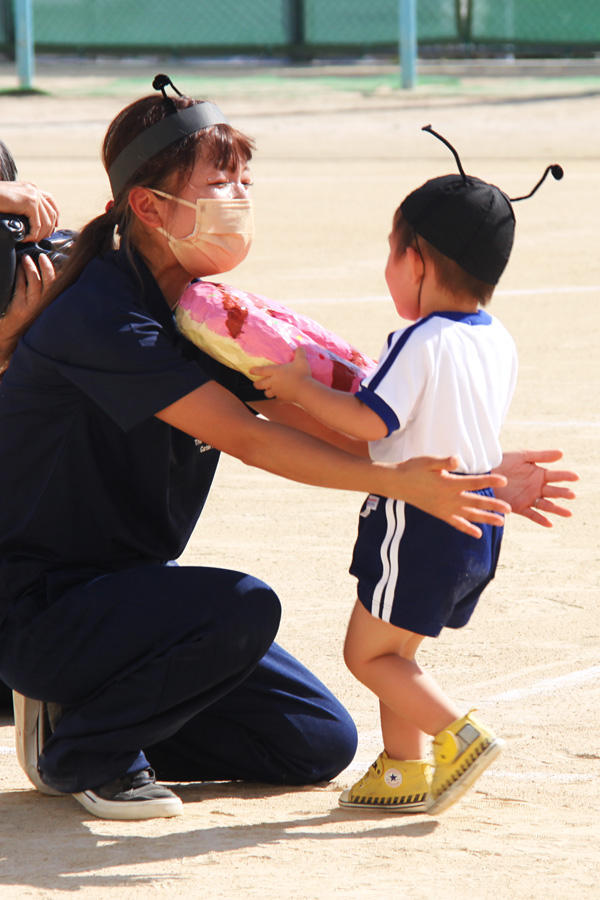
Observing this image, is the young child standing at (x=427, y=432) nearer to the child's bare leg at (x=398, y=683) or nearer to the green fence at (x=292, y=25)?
the child's bare leg at (x=398, y=683)

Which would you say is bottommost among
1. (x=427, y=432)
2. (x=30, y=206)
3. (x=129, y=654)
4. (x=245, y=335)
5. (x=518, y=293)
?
(x=518, y=293)

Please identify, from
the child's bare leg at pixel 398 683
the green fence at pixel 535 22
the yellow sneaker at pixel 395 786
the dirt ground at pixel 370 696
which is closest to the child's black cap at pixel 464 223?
the child's bare leg at pixel 398 683

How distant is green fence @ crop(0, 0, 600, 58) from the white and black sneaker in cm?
2458

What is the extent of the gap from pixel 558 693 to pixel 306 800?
0.92 m

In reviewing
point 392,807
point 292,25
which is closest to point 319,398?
point 392,807

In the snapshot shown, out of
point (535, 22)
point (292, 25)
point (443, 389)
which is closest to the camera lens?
point (443, 389)

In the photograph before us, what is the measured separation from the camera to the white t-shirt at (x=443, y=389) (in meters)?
3.16

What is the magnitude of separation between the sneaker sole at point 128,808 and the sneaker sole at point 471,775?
2.00 feet

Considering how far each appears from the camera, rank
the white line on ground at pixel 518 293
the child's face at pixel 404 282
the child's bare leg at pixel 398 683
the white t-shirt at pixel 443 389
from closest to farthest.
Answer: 1. the white t-shirt at pixel 443 389
2. the child's bare leg at pixel 398 683
3. the child's face at pixel 404 282
4. the white line on ground at pixel 518 293

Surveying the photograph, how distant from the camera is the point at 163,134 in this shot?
11.2 feet

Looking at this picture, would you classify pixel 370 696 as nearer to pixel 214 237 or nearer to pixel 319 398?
pixel 319 398

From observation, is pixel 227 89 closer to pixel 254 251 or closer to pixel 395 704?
pixel 254 251

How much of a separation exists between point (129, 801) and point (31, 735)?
0.30 metres

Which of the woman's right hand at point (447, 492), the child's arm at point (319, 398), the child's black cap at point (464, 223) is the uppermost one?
the child's black cap at point (464, 223)
